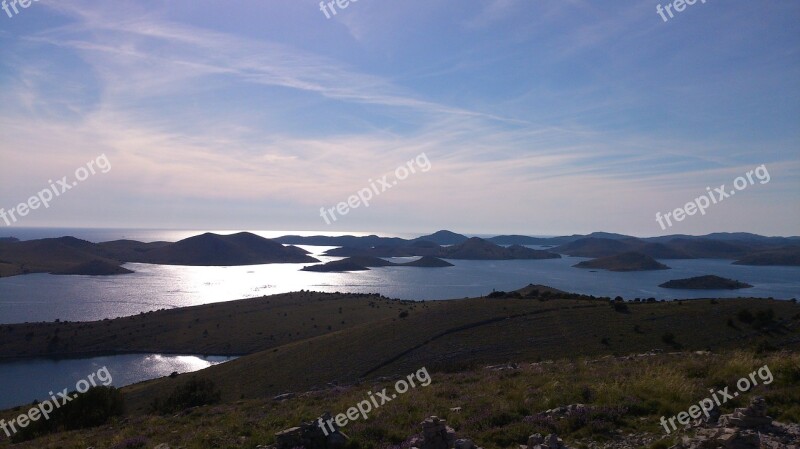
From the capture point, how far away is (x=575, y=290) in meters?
142

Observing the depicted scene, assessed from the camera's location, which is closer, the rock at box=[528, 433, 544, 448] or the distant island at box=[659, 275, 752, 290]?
the rock at box=[528, 433, 544, 448]

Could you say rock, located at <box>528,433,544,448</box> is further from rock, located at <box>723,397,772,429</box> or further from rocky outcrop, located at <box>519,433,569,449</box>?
rock, located at <box>723,397,772,429</box>

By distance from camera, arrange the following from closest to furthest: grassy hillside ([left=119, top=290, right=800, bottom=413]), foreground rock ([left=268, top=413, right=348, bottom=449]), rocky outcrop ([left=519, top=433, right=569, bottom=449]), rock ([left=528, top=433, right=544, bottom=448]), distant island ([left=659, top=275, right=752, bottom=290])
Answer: rocky outcrop ([left=519, top=433, right=569, bottom=449]) < rock ([left=528, top=433, right=544, bottom=448]) < foreground rock ([left=268, top=413, right=348, bottom=449]) < grassy hillside ([left=119, top=290, right=800, bottom=413]) < distant island ([left=659, top=275, right=752, bottom=290])

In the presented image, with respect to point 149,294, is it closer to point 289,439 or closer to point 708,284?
point 289,439

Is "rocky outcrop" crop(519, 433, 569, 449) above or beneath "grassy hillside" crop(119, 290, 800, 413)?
above

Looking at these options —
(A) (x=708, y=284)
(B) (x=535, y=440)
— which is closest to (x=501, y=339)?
(B) (x=535, y=440)

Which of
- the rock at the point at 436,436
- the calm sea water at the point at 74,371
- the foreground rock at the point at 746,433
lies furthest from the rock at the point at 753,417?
the calm sea water at the point at 74,371

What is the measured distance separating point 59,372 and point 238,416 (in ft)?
218

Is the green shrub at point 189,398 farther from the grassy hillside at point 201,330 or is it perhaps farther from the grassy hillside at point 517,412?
the grassy hillside at point 201,330

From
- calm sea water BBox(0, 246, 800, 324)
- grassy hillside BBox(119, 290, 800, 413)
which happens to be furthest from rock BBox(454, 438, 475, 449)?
calm sea water BBox(0, 246, 800, 324)

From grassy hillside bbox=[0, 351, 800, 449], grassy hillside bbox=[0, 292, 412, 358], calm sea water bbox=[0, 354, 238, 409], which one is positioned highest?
grassy hillside bbox=[0, 351, 800, 449]

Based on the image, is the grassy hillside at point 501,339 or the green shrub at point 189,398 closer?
the green shrub at point 189,398

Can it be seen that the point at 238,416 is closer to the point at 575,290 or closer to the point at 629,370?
the point at 629,370

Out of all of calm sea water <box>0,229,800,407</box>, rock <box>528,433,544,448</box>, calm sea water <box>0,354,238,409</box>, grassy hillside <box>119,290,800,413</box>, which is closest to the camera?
rock <box>528,433,544,448</box>
